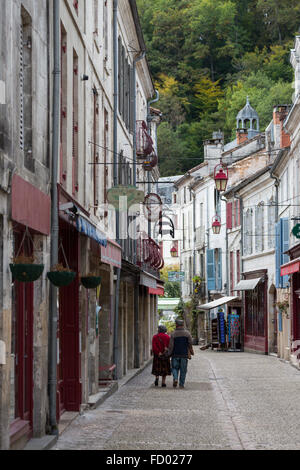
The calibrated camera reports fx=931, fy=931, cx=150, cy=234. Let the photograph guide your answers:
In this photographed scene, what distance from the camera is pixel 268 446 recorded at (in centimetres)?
1037

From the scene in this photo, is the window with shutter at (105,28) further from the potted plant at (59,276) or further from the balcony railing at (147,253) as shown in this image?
the potted plant at (59,276)

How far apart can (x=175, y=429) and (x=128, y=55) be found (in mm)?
15564

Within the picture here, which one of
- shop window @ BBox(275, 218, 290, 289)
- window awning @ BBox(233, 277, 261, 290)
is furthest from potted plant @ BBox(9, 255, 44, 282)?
window awning @ BBox(233, 277, 261, 290)

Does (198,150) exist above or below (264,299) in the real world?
above

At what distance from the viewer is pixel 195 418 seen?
13.2m

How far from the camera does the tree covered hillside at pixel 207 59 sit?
238 ft

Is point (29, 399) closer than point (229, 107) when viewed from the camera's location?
Yes

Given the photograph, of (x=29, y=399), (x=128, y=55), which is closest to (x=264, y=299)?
(x=128, y=55)

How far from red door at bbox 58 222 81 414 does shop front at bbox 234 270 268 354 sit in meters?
23.5

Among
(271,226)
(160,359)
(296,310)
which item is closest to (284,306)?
(296,310)

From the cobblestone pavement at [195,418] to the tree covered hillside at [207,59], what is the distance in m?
52.2

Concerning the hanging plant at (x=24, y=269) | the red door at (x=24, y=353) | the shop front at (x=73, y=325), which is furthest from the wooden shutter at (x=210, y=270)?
the hanging plant at (x=24, y=269)
